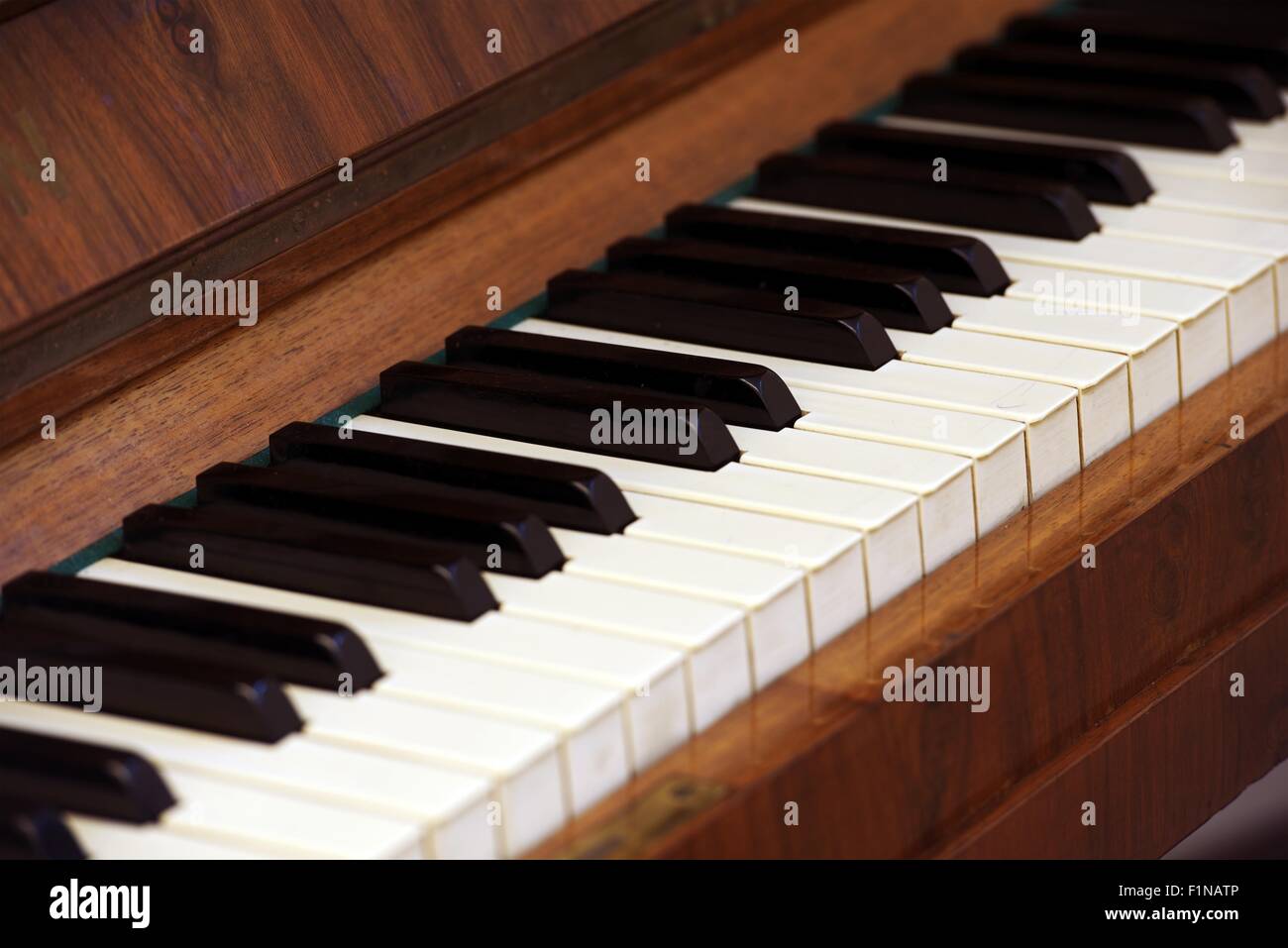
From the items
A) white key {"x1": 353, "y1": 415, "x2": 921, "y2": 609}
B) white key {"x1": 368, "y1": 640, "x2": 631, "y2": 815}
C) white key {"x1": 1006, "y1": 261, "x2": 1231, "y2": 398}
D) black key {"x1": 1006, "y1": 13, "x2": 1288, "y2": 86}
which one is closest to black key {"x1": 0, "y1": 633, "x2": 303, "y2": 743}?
white key {"x1": 368, "y1": 640, "x2": 631, "y2": 815}

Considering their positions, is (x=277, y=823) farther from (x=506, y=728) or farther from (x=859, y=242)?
(x=859, y=242)

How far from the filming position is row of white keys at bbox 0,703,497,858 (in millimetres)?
1602

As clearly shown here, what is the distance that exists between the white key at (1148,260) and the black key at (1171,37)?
698mm

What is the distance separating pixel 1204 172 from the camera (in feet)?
9.46

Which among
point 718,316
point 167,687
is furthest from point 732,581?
point 718,316

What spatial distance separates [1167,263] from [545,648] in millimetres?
1137

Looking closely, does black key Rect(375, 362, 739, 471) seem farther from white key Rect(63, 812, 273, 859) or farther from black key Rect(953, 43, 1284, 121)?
black key Rect(953, 43, 1284, 121)

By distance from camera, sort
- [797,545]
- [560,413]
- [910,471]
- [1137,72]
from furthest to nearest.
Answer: [1137,72], [560,413], [910,471], [797,545]

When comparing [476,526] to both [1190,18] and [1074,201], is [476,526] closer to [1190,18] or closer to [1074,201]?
[1074,201]

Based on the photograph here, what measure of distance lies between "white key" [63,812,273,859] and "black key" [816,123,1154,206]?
163 centimetres

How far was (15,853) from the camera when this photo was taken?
1596 mm

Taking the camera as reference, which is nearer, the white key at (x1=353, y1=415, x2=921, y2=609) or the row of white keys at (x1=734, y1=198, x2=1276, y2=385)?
the white key at (x1=353, y1=415, x2=921, y2=609)

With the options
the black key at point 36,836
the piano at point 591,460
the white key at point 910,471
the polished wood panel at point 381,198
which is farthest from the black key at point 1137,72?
the black key at point 36,836
